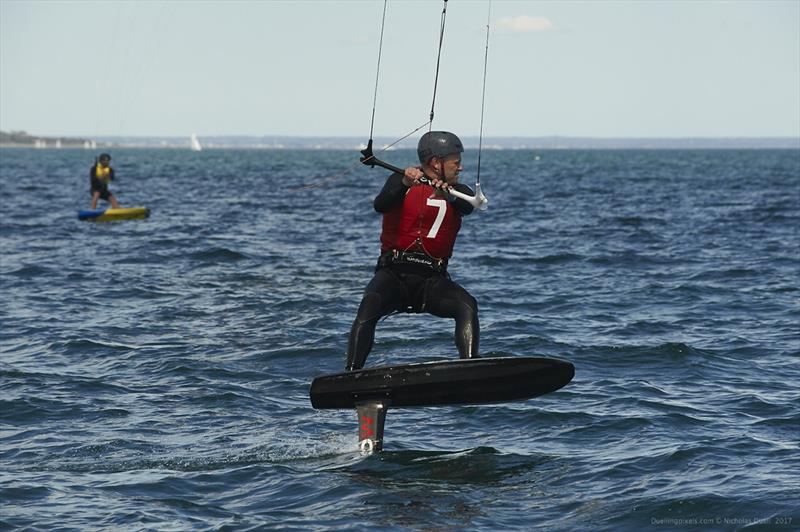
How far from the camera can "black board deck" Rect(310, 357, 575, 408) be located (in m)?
8.86

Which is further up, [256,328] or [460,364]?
[460,364]

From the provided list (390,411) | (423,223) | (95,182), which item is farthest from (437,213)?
(95,182)

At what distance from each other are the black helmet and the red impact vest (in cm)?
30

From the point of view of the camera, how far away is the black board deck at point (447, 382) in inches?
349

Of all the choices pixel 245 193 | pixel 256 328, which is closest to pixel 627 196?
pixel 245 193

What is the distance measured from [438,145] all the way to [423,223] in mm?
663

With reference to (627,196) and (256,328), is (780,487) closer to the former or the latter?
(256,328)

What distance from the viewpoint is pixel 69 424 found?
10984 mm

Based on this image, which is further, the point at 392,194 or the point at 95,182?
the point at 95,182

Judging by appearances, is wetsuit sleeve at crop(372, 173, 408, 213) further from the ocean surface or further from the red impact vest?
the ocean surface

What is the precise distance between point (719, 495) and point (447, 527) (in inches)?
84.0

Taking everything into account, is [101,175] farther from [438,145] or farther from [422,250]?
[438,145]

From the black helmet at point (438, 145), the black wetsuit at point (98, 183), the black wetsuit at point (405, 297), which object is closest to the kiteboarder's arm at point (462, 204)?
the black wetsuit at point (405, 297)

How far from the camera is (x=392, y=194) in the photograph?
911 centimetres
